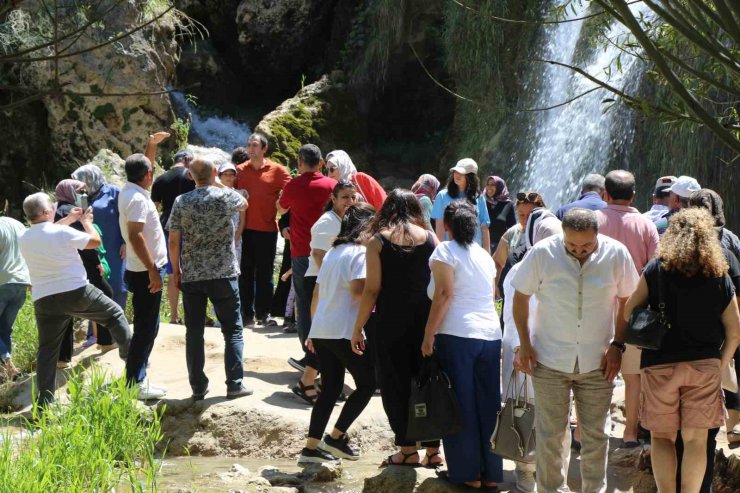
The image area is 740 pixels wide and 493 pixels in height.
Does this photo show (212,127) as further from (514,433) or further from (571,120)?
(514,433)

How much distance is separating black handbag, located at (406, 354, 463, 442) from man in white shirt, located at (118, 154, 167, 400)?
249cm

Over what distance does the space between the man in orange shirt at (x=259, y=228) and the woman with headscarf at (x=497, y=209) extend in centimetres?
211

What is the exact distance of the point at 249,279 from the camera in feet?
32.8

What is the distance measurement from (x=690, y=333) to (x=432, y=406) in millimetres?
1531

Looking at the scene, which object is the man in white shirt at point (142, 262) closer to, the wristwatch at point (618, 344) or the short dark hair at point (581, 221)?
the short dark hair at point (581, 221)

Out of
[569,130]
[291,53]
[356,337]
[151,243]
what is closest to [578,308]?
[356,337]

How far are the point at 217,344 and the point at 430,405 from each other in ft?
12.2

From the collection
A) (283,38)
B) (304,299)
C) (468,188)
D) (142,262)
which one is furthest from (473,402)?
(283,38)

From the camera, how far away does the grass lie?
16.0ft

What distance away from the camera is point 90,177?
8.51 metres

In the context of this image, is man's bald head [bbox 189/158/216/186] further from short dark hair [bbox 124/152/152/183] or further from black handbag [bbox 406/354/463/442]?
black handbag [bbox 406/354/463/442]

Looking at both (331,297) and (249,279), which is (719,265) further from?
(249,279)

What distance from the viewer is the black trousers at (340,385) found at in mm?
6477

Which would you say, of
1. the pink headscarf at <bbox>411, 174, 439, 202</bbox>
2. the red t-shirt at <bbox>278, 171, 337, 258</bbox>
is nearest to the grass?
the red t-shirt at <bbox>278, 171, 337, 258</bbox>
